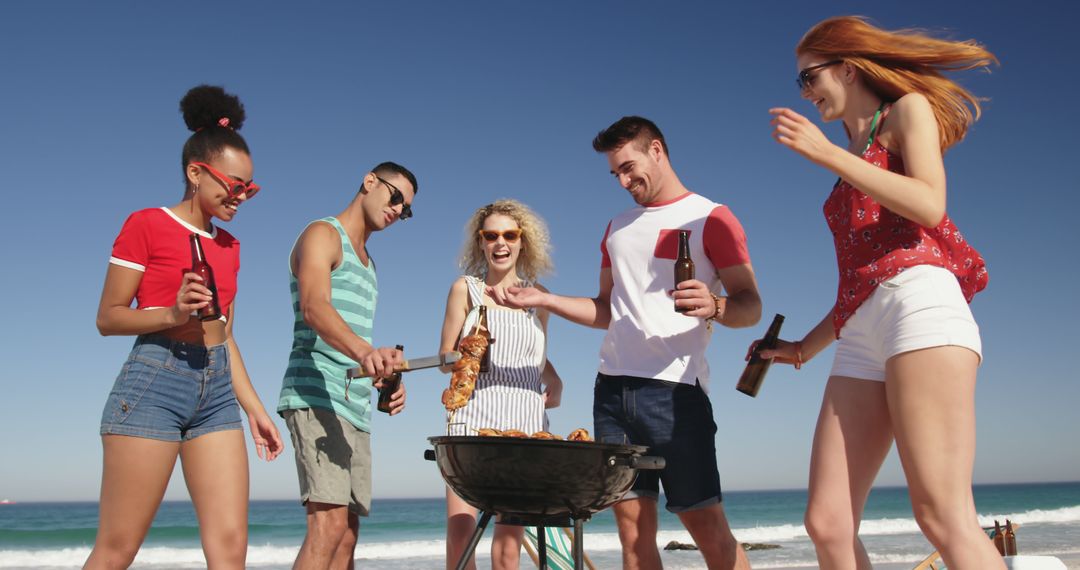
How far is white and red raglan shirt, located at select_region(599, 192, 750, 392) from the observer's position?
3.65m

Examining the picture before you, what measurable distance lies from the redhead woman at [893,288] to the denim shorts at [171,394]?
2.42 m

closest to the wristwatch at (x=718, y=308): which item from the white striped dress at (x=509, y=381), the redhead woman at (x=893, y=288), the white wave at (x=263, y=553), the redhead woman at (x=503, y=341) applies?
the redhead woman at (x=893, y=288)

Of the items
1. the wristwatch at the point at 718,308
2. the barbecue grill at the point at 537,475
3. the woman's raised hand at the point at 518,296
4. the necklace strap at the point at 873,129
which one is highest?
the necklace strap at the point at 873,129

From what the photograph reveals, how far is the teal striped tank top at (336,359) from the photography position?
3889mm

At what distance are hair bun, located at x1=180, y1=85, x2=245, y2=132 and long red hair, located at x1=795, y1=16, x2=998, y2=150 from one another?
8.83 ft

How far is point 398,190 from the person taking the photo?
14.6 ft

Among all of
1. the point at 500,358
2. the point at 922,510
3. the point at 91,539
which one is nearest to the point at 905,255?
the point at 922,510

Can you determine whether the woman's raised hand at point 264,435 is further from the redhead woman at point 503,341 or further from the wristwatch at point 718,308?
the wristwatch at point 718,308

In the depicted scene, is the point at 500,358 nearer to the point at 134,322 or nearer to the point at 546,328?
the point at 546,328

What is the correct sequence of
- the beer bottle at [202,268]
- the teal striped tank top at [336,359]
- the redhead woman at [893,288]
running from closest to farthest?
the redhead woman at [893,288] < the beer bottle at [202,268] < the teal striped tank top at [336,359]

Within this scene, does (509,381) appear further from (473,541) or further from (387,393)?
(473,541)

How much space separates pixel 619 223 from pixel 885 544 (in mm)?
15347

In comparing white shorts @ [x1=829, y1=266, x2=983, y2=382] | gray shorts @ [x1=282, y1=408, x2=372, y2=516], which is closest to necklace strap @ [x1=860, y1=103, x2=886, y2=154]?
white shorts @ [x1=829, y1=266, x2=983, y2=382]

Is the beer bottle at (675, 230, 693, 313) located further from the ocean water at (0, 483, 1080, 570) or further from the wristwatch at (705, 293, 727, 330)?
the ocean water at (0, 483, 1080, 570)
